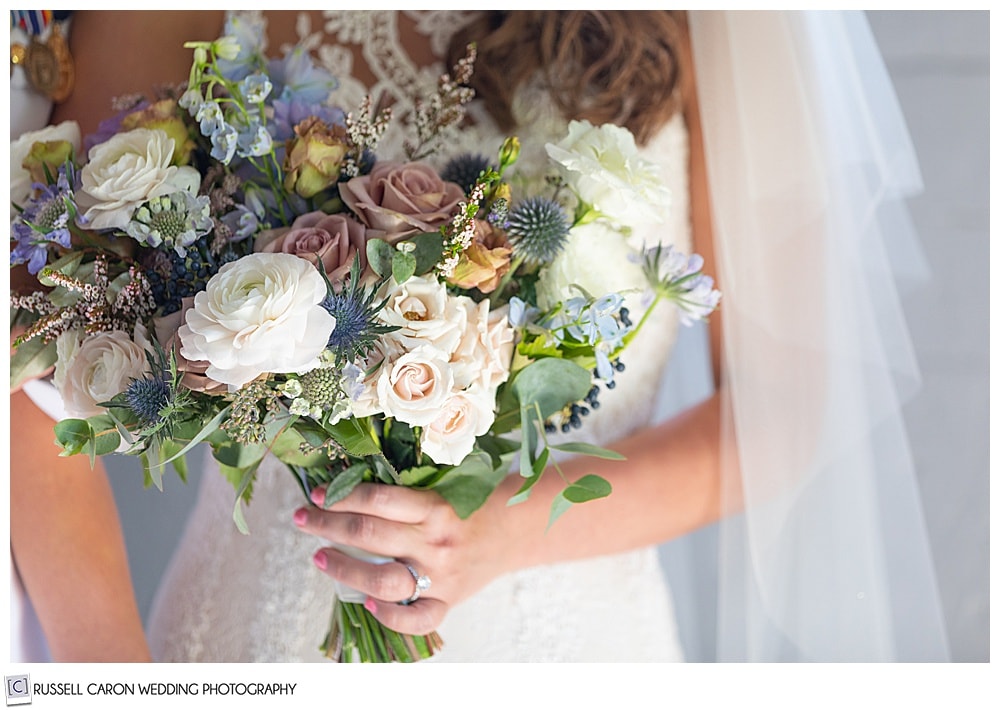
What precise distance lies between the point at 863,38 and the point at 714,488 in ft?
1.83

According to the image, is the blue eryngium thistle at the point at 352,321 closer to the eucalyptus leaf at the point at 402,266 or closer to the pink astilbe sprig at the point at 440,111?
the eucalyptus leaf at the point at 402,266

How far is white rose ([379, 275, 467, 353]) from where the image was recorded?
0.53m

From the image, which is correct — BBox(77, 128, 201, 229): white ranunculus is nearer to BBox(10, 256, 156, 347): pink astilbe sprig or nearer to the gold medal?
BBox(10, 256, 156, 347): pink astilbe sprig

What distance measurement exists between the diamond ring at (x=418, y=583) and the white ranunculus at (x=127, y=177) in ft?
1.34

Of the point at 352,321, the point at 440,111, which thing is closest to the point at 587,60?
the point at 440,111

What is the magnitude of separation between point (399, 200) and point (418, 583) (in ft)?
1.25

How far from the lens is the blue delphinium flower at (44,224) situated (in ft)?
1.88

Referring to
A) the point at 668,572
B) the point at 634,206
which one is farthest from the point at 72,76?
the point at 668,572

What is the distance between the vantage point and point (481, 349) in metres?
0.55

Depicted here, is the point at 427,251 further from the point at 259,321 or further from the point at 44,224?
the point at 44,224

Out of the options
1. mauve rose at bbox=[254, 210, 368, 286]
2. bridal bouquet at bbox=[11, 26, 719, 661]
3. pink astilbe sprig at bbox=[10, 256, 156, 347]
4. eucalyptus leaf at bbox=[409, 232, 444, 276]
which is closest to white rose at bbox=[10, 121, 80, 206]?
bridal bouquet at bbox=[11, 26, 719, 661]

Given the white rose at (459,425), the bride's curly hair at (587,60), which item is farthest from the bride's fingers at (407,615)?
the bride's curly hair at (587,60)

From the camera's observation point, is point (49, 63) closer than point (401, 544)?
No

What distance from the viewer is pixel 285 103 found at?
26.0 inches
